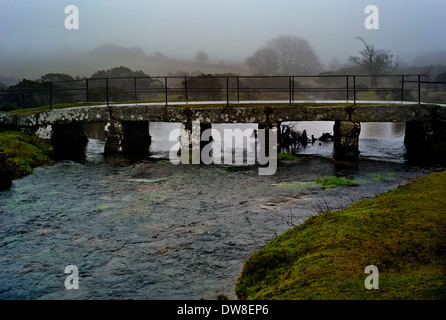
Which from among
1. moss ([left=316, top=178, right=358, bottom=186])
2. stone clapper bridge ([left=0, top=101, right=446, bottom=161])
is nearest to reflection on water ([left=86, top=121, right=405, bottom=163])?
stone clapper bridge ([left=0, top=101, right=446, bottom=161])

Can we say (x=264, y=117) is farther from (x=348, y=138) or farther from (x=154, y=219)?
(x=154, y=219)

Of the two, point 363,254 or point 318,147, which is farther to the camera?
point 318,147

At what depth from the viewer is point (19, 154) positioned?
1652 centimetres

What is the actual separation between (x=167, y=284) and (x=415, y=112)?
14.2 m

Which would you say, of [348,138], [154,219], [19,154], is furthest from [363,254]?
[19,154]

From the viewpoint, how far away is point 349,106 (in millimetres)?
17953

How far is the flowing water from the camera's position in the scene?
262 inches

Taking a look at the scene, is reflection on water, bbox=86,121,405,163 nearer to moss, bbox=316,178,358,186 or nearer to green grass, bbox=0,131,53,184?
green grass, bbox=0,131,53,184

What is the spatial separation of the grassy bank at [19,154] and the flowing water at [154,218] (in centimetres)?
41

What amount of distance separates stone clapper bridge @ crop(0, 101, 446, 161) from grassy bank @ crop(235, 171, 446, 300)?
429 inches

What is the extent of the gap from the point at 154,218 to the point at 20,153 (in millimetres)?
8768

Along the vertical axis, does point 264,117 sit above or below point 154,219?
above

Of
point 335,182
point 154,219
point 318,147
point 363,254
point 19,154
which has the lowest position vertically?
point 154,219

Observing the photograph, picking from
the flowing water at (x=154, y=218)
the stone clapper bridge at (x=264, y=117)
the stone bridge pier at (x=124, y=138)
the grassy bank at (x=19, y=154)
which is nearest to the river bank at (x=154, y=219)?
the flowing water at (x=154, y=218)
